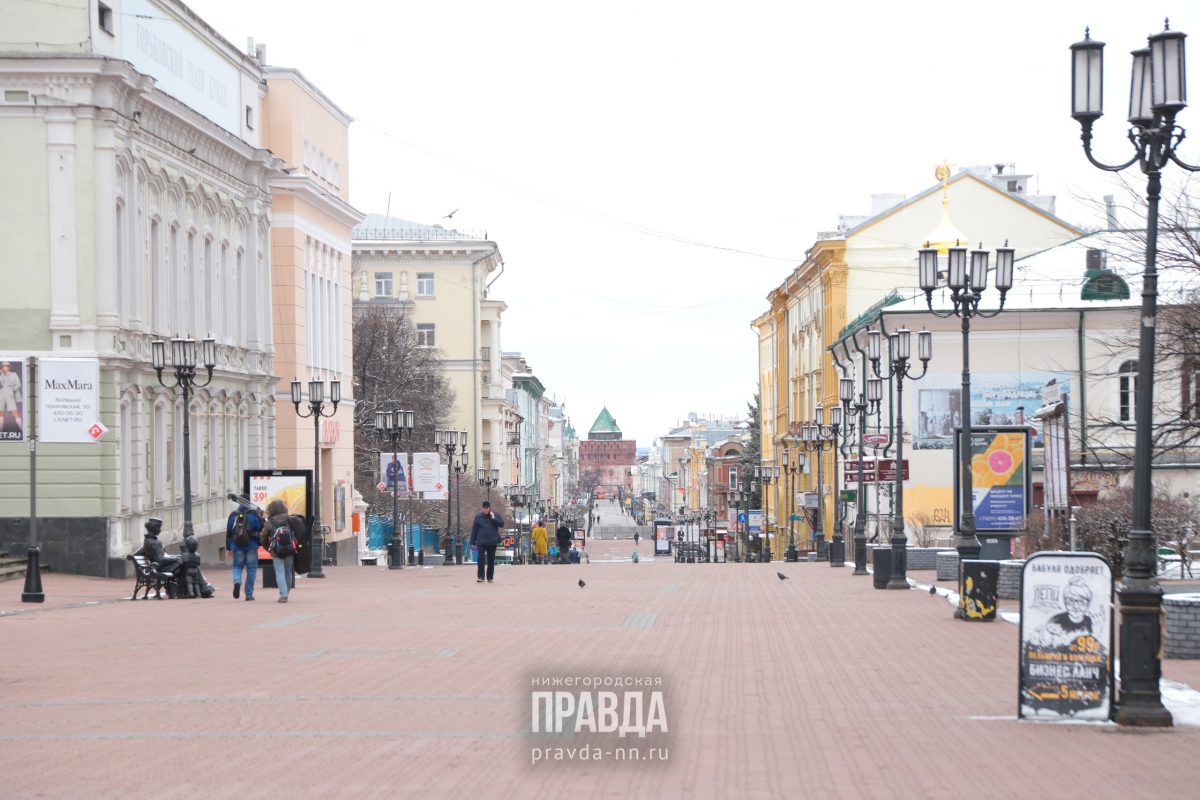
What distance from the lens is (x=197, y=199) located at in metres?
41.2

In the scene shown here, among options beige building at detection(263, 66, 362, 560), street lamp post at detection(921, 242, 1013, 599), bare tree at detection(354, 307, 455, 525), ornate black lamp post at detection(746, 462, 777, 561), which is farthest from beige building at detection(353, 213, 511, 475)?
street lamp post at detection(921, 242, 1013, 599)

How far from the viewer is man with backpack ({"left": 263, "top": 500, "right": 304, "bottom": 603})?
24.9m

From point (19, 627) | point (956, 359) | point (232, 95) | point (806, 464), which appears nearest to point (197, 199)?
point (232, 95)

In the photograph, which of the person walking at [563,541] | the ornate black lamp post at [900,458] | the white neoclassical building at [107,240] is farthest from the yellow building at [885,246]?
the ornate black lamp post at [900,458]

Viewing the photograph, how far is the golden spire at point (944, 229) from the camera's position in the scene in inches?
2468

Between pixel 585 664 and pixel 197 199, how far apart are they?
29.3m

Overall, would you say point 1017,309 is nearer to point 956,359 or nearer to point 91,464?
point 956,359

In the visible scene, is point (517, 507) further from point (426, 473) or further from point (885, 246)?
point (426, 473)

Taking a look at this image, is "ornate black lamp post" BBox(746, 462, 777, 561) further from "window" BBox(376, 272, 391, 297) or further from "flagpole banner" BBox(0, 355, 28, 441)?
"flagpole banner" BBox(0, 355, 28, 441)

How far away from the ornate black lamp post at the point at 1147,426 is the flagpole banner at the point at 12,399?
1943 centimetres

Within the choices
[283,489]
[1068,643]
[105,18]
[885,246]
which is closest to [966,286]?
[1068,643]

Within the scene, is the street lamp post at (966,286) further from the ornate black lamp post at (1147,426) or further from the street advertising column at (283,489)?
the street advertising column at (283,489)

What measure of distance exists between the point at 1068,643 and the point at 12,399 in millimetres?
19913

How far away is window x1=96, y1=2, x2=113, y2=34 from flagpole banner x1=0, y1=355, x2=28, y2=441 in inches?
399
